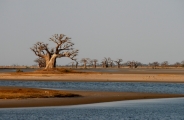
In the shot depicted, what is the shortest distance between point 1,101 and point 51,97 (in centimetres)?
458

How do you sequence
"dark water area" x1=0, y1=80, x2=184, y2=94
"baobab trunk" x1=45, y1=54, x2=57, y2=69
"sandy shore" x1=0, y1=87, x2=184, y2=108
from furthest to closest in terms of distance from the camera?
"baobab trunk" x1=45, y1=54, x2=57, y2=69 → "dark water area" x1=0, y1=80, x2=184, y2=94 → "sandy shore" x1=0, y1=87, x2=184, y2=108

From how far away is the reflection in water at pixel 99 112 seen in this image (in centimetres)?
2362

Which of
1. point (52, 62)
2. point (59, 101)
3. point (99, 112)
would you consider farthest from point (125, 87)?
point (52, 62)

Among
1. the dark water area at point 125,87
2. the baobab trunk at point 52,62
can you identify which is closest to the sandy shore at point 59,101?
the dark water area at point 125,87

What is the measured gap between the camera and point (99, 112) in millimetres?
25938

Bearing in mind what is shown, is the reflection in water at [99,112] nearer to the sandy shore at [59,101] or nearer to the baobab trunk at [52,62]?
the sandy shore at [59,101]

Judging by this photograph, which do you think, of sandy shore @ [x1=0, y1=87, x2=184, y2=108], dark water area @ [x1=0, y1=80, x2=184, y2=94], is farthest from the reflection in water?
dark water area @ [x1=0, y1=80, x2=184, y2=94]

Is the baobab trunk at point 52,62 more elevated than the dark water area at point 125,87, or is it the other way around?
the baobab trunk at point 52,62

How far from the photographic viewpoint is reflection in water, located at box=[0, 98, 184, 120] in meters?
23.6

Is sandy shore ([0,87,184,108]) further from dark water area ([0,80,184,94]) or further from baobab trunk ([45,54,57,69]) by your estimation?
baobab trunk ([45,54,57,69])

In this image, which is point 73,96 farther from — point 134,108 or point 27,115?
point 27,115

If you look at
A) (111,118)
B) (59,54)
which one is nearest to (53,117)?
(111,118)

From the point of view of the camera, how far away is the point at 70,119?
2294 cm

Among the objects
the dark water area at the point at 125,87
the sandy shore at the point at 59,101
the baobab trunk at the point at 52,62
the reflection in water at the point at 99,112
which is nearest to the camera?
the reflection in water at the point at 99,112
